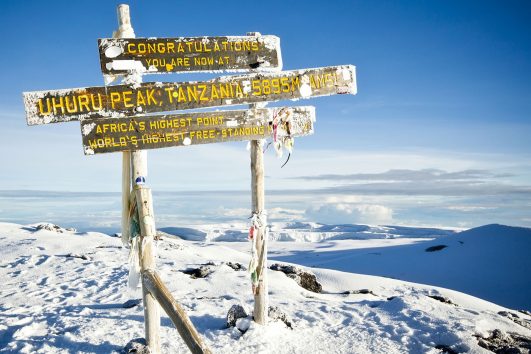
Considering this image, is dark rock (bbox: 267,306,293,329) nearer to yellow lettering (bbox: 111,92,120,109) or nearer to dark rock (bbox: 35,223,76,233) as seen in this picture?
yellow lettering (bbox: 111,92,120,109)

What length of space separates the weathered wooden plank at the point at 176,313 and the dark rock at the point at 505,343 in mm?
3846

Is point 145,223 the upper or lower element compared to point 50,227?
upper

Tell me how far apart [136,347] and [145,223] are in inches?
58.3

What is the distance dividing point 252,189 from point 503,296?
49.2 ft

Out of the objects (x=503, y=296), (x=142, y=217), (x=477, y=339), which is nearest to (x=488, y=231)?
(x=503, y=296)

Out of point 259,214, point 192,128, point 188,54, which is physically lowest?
A: point 259,214

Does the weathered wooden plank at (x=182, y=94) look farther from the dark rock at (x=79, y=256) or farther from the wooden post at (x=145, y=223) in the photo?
the dark rock at (x=79, y=256)

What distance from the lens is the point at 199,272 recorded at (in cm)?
900

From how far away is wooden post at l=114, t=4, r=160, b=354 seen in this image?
14.3 feet

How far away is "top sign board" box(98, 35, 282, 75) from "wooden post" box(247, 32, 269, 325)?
109 cm

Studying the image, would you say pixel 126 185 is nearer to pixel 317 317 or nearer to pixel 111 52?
pixel 111 52

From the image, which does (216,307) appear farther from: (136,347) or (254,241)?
(136,347)

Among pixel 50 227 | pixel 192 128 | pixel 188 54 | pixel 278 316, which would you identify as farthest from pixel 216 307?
pixel 50 227

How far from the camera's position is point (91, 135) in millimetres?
4172
